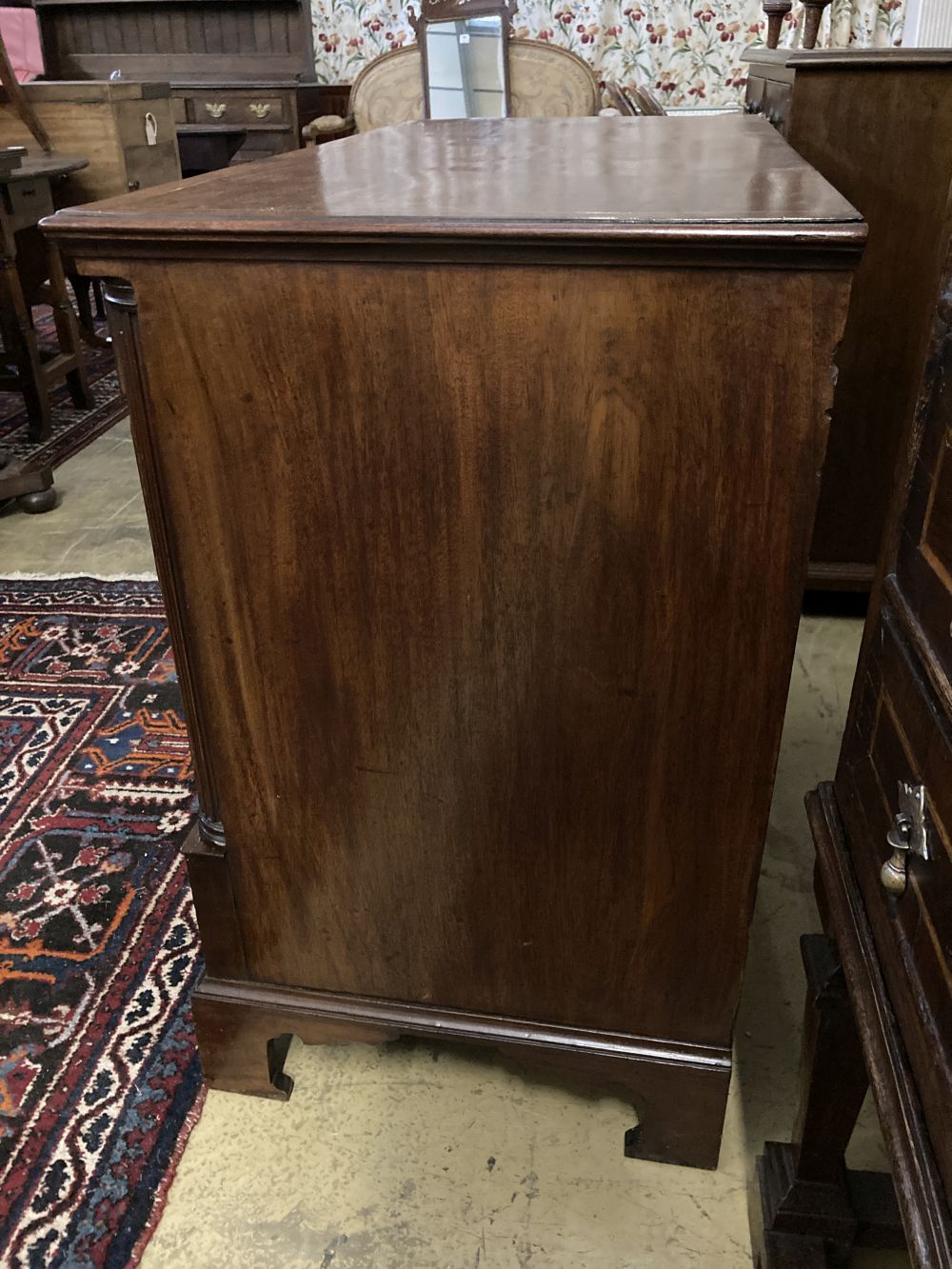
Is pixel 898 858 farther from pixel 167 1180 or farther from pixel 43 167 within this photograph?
pixel 43 167

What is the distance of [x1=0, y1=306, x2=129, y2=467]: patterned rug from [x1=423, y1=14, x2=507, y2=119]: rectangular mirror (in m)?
1.67

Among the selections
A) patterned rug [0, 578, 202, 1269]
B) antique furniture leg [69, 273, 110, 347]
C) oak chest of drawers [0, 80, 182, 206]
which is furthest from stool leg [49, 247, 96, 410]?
patterned rug [0, 578, 202, 1269]

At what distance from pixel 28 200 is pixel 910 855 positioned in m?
3.21

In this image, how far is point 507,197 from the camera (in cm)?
86

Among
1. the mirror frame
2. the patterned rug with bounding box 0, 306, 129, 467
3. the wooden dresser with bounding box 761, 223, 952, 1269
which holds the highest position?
the mirror frame

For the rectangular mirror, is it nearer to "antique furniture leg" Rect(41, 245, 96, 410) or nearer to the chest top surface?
"antique furniture leg" Rect(41, 245, 96, 410)

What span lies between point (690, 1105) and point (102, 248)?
3.43ft

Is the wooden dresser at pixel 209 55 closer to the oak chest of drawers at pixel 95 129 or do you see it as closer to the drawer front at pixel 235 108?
the drawer front at pixel 235 108

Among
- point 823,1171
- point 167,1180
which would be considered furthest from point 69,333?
point 823,1171

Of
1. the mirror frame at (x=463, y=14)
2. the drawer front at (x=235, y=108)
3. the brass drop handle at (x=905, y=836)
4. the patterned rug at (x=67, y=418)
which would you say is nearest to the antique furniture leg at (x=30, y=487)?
the patterned rug at (x=67, y=418)

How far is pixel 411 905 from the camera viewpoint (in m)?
1.12

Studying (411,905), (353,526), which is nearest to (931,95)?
(353,526)

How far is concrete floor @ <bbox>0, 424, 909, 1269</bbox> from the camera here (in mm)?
1094

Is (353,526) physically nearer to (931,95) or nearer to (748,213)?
(748,213)
